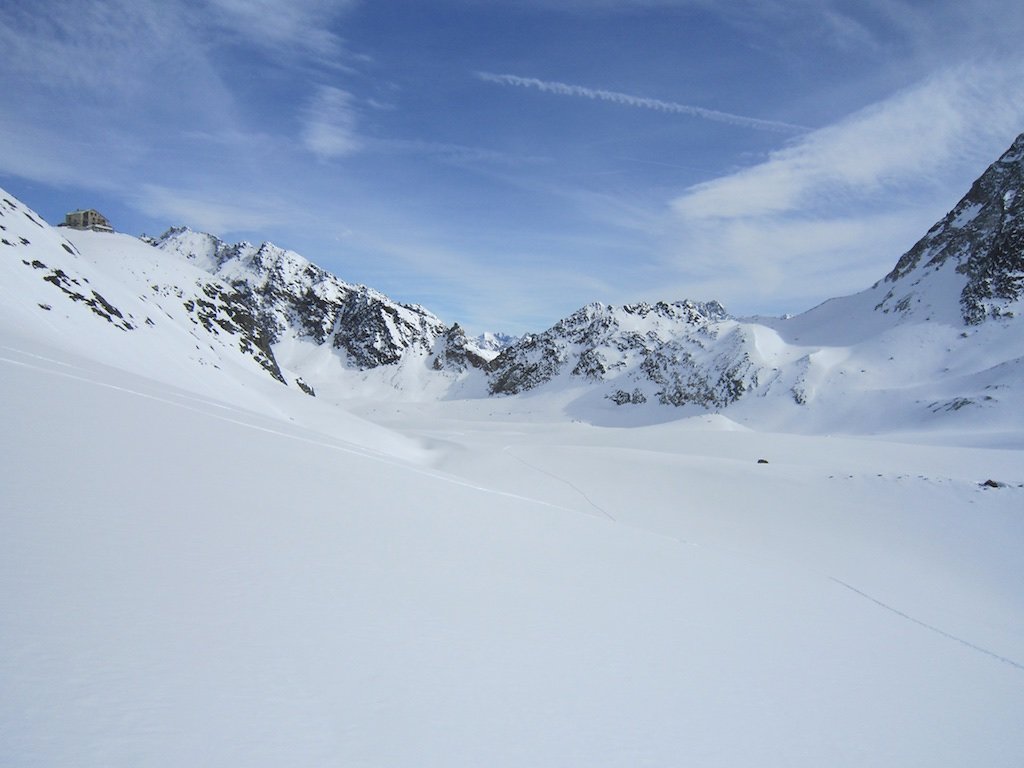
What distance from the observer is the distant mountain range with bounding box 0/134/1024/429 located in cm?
2569

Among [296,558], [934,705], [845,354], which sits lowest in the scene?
[934,705]

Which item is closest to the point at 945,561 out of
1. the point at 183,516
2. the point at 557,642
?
the point at 557,642

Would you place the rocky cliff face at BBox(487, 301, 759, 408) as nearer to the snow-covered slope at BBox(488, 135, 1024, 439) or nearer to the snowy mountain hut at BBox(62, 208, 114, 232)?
the snow-covered slope at BBox(488, 135, 1024, 439)

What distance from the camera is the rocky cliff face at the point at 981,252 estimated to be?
5812 centimetres

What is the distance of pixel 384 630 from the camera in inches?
134

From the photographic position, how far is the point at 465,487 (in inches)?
394

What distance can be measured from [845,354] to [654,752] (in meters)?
75.5


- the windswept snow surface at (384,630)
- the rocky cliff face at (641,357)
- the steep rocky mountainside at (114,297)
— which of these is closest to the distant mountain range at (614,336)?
the steep rocky mountainside at (114,297)

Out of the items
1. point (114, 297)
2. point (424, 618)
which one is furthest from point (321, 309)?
point (424, 618)

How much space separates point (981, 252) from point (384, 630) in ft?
283

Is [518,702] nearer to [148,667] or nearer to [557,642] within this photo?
[557,642]

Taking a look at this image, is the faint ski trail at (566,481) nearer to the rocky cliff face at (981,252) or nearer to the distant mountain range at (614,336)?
the distant mountain range at (614,336)

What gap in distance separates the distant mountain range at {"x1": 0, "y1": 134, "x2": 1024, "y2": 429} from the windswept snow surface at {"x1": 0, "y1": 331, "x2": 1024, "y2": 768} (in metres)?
13.8

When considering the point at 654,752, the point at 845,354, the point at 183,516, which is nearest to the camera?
the point at 654,752
